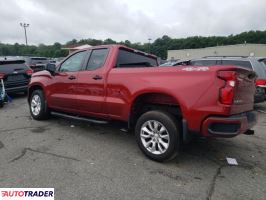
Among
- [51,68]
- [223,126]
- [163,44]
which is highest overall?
[163,44]

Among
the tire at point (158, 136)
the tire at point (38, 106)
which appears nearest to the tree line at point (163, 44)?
the tire at point (38, 106)

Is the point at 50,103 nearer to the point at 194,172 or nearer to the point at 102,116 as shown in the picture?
the point at 102,116

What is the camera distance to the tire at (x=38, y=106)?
245 inches

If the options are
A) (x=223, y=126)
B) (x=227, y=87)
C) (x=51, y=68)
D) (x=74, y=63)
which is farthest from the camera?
(x=51, y=68)

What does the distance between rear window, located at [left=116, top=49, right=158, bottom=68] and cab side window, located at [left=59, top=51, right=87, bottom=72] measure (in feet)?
3.14

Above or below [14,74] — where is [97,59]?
above

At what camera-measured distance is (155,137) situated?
391 centimetres

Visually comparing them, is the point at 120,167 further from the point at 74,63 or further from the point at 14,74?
the point at 14,74

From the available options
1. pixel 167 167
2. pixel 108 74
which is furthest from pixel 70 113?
pixel 167 167

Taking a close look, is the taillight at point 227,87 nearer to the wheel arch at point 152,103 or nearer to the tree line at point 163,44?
the wheel arch at point 152,103

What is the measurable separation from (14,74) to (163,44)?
83.9 metres

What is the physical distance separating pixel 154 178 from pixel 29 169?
1.82 m

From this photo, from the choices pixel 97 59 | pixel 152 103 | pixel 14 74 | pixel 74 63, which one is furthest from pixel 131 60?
pixel 14 74

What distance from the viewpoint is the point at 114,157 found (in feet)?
13.5
